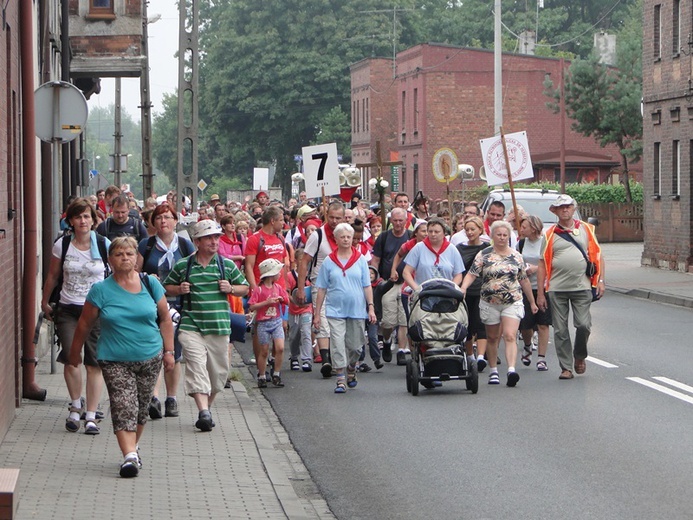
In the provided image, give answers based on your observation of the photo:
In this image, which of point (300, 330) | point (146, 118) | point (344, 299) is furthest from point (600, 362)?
point (146, 118)

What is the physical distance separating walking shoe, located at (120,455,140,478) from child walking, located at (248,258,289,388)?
5070mm

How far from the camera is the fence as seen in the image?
5359 cm

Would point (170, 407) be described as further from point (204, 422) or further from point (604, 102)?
point (604, 102)

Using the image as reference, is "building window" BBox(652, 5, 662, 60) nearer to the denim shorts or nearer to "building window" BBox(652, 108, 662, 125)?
"building window" BBox(652, 108, 662, 125)

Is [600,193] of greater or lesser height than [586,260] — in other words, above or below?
above

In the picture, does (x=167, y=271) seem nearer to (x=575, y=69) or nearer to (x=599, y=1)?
(x=575, y=69)

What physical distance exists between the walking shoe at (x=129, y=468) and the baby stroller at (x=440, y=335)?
4949mm

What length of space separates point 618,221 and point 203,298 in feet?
144

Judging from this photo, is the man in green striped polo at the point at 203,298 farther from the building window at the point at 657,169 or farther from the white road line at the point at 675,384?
the building window at the point at 657,169

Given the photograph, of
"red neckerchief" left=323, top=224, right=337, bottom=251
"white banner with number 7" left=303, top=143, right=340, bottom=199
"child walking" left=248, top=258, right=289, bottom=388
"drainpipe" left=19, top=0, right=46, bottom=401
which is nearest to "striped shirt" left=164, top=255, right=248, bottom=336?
"drainpipe" left=19, top=0, right=46, bottom=401

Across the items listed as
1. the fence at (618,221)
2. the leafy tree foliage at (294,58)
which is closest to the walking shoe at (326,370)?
the fence at (618,221)

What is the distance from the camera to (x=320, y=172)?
2219 cm

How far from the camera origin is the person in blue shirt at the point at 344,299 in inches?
552

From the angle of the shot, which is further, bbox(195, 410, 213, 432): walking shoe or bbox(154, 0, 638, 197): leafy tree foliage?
bbox(154, 0, 638, 197): leafy tree foliage
